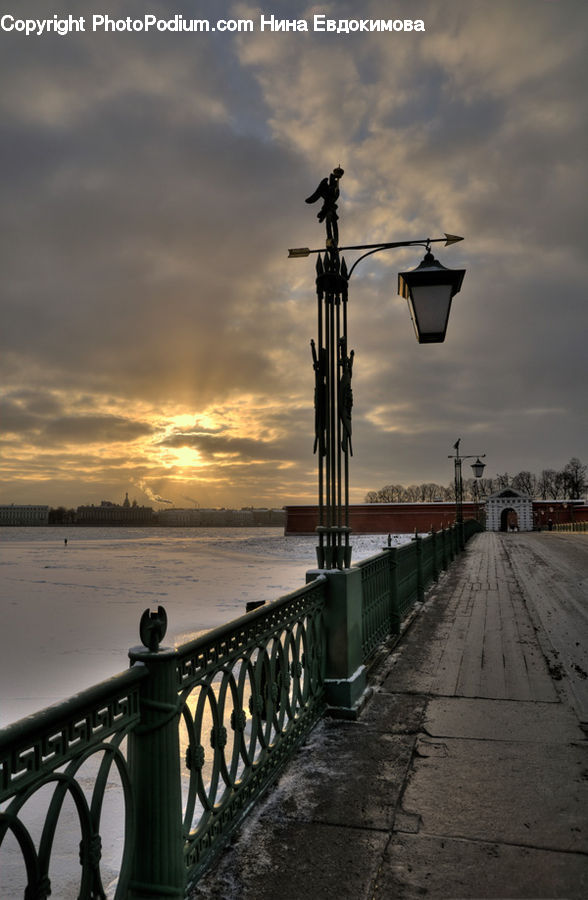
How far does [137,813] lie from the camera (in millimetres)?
2383

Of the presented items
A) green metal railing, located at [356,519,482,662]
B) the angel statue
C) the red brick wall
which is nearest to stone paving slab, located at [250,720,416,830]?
green metal railing, located at [356,519,482,662]

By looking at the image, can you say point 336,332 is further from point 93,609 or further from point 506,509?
point 506,509

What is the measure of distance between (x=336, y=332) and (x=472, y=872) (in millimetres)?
4198

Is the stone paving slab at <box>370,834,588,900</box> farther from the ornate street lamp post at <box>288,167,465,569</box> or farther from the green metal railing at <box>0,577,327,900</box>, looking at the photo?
the ornate street lamp post at <box>288,167,465,569</box>

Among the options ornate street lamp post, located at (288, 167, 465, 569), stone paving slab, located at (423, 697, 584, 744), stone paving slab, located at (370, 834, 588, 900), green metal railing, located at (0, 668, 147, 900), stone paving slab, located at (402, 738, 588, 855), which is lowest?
stone paving slab, located at (423, 697, 584, 744)

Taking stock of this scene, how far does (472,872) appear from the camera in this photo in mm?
2801

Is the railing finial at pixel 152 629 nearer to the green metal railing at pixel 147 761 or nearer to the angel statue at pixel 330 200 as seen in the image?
the green metal railing at pixel 147 761

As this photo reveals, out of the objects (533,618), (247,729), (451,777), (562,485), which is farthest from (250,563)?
(562,485)

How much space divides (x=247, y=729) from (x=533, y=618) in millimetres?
5456

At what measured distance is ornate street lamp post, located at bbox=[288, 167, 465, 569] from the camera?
17.5ft

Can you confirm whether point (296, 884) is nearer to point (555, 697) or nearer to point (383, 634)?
point (555, 697)

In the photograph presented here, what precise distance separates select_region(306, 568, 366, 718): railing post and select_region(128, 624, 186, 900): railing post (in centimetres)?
268

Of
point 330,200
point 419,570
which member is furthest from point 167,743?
point 419,570

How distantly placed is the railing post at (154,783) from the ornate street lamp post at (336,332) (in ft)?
9.68
